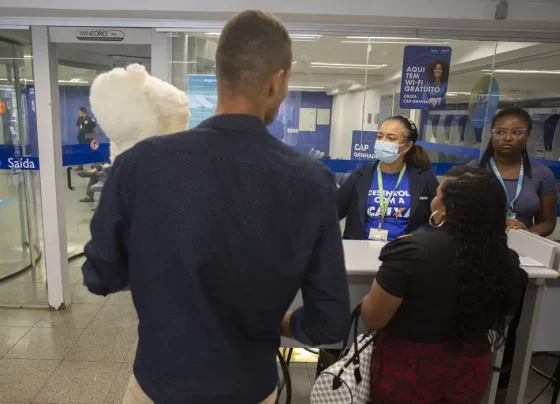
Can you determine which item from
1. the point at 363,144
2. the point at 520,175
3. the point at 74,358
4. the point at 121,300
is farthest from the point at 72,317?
the point at 520,175

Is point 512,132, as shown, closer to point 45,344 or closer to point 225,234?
point 225,234

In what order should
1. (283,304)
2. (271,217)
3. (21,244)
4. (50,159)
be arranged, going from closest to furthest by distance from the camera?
(271,217) → (283,304) → (50,159) → (21,244)

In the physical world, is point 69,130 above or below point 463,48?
below

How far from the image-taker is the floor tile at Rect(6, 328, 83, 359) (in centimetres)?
288

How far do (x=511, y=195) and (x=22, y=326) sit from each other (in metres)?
3.83

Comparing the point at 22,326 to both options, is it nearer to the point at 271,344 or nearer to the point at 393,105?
the point at 271,344

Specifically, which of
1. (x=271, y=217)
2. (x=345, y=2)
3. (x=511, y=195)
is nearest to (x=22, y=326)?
(x=271, y=217)

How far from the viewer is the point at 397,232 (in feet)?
8.05


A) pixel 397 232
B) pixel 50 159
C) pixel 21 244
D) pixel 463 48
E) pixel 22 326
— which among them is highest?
pixel 463 48

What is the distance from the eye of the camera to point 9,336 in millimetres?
3113

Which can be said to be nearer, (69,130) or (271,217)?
(271,217)

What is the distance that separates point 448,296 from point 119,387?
221 centimetres

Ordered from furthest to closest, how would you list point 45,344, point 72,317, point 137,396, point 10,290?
1. point 10,290
2. point 72,317
3. point 45,344
4. point 137,396

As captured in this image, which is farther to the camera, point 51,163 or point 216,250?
point 51,163
